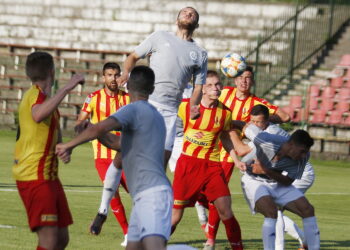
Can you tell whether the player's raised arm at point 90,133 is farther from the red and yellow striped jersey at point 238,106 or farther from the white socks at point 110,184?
the red and yellow striped jersey at point 238,106

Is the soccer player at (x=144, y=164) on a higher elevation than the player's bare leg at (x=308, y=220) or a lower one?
higher

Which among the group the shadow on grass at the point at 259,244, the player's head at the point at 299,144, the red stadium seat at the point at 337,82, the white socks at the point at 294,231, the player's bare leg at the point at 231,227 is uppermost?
the player's head at the point at 299,144

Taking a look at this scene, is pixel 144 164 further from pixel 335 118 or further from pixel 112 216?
pixel 335 118

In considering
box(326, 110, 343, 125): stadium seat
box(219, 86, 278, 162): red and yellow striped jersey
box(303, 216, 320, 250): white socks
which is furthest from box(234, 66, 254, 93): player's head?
box(326, 110, 343, 125): stadium seat

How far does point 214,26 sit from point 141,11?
3102 mm

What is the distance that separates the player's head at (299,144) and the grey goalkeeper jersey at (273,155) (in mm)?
129

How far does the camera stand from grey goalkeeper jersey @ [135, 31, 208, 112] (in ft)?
35.1

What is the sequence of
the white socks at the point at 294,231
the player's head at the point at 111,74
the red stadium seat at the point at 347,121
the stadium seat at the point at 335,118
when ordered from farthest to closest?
the stadium seat at the point at 335,118, the red stadium seat at the point at 347,121, the player's head at the point at 111,74, the white socks at the point at 294,231

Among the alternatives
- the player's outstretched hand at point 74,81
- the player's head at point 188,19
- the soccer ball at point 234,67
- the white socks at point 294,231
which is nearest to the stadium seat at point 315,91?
the soccer ball at point 234,67

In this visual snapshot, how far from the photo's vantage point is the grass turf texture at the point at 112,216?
11406mm

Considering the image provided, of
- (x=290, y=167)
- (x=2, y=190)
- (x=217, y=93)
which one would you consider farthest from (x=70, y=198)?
(x=290, y=167)

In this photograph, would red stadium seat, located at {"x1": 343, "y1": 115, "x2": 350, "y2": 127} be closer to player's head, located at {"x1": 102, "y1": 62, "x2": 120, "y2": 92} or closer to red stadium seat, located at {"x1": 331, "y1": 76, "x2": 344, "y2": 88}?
red stadium seat, located at {"x1": 331, "y1": 76, "x2": 344, "y2": 88}

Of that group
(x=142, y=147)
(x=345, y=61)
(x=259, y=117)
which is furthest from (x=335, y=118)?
(x=142, y=147)

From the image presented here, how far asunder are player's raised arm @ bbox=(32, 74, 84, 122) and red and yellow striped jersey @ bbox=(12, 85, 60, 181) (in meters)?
0.10
